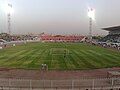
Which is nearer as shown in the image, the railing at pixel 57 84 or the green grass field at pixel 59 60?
the railing at pixel 57 84

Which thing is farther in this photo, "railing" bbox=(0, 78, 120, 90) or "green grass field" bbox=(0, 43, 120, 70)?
"green grass field" bbox=(0, 43, 120, 70)

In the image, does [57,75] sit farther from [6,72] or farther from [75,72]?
[6,72]

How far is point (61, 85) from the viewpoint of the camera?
2423 cm

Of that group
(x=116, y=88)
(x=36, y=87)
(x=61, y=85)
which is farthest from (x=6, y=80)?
(x=116, y=88)

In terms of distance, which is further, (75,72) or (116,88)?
(75,72)

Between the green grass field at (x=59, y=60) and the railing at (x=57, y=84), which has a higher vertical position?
the railing at (x=57, y=84)

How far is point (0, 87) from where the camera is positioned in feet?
78.1

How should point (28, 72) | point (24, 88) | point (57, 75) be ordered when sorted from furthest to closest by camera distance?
point (28, 72)
point (57, 75)
point (24, 88)

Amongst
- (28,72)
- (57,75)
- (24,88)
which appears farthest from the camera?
(28,72)

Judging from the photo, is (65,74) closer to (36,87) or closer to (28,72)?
(28,72)

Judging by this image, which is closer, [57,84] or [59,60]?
[57,84]

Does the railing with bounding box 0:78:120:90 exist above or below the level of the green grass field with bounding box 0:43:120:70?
above

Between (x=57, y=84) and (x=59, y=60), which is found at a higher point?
(x=57, y=84)

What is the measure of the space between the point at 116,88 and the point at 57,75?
1091cm
